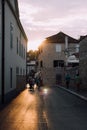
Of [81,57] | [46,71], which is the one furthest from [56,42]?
[81,57]

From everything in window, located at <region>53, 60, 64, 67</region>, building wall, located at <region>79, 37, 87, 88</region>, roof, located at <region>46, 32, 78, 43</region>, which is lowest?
building wall, located at <region>79, 37, 87, 88</region>

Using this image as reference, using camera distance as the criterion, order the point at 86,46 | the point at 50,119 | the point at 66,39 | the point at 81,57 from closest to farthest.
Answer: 1. the point at 50,119
2. the point at 86,46
3. the point at 81,57
4. the point at 66,39

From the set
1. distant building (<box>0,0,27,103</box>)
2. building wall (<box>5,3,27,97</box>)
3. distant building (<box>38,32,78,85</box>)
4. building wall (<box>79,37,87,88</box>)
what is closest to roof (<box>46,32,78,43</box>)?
distant building (<box>38,32,78,85</box>)

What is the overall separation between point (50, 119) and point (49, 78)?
222 ft

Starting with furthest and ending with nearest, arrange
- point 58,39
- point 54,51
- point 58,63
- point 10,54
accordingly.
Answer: point 58,39 → point 58,63 → point 54,51 → point 10,54

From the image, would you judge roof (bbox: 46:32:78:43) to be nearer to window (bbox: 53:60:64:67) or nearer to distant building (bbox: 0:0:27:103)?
window (bbox: 53:60:64:67)

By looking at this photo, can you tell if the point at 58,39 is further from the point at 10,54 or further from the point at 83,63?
the point at 10,54

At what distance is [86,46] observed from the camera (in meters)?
38.2

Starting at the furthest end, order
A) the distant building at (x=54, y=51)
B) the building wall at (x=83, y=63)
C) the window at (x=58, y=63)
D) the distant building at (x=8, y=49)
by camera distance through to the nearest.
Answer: the window at (x=58, y=63) → the distant building at (x=54, y=51) → the building wall at (x=83, y=63) → the distant building at (x=8, y=49)

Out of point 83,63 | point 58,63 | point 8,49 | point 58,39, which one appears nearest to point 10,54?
point 8,49

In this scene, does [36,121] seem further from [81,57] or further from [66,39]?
[66,39]

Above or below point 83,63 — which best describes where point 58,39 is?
above

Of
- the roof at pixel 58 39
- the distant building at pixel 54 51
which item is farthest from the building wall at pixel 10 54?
the roof at pixel 58 39

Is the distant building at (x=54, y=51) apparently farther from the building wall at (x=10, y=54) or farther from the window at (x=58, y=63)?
the building wall at (x=10, y=54)
